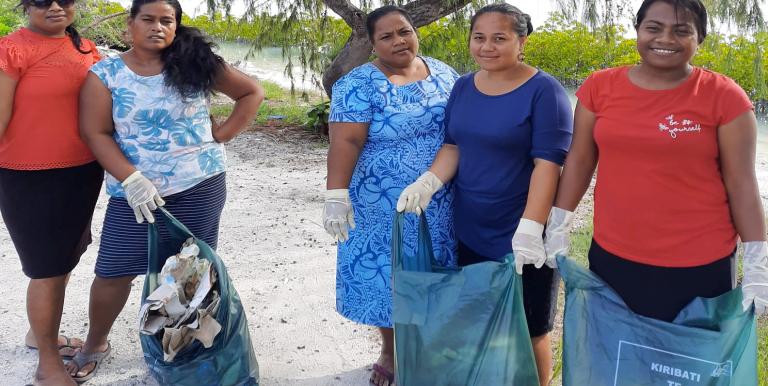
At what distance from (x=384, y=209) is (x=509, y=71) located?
2.09ft

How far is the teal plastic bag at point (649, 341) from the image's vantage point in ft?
5.12

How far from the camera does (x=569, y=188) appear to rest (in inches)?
73.4

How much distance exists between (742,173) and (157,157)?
71.4 inches

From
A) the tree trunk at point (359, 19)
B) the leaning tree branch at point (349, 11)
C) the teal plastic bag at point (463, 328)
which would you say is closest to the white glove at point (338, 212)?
the teal plastic bag at point (463, 328)

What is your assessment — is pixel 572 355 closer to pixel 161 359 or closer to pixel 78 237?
pixel 161 359

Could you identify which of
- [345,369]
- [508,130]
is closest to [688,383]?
[508,130]

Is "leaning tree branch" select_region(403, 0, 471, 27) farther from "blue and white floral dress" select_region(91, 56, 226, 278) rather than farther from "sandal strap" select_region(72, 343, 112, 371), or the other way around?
"sandal strap" select_region(72, 343, 112, 371)

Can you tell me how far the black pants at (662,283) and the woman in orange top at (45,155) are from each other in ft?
6.03

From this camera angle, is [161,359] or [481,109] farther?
[161,359]

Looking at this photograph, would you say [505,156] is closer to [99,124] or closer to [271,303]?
[99,124]

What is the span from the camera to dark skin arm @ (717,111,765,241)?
156cm

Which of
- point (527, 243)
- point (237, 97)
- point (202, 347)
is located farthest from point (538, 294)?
point (237, 97)

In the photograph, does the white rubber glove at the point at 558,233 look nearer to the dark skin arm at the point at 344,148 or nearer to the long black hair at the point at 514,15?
the long black hair at the point at 514,15

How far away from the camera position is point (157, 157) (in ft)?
7.52
